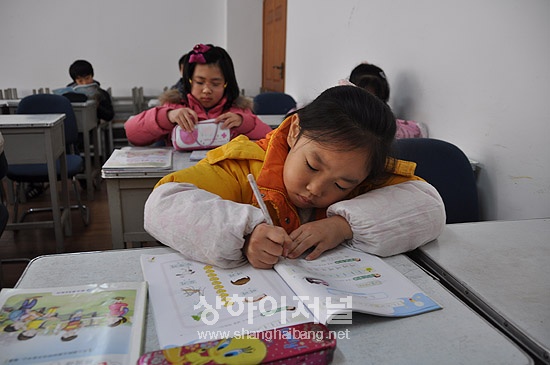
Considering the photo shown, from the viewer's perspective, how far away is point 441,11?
1.92 meters

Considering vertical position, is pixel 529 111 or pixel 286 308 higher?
pixel 529 111

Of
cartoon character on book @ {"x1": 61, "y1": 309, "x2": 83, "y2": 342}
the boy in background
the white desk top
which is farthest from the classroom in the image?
the boy in background

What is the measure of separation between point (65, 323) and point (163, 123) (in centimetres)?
145

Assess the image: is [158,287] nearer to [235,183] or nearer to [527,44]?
[235,183]

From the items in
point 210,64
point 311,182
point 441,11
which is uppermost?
point 441,11

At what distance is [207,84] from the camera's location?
2.05 meters

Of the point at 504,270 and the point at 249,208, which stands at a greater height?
the point at 249,208

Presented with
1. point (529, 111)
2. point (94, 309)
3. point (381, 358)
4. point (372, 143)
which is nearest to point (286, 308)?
point (381, 358)

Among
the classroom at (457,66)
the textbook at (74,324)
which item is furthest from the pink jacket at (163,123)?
the textbook at (74,324)

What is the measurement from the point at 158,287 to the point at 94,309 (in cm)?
11

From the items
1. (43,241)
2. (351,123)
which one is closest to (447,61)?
(351,123)

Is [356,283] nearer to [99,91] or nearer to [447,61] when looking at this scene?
[447,61]

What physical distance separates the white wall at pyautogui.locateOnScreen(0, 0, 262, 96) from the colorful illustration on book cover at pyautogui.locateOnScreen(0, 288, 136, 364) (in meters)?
5.41

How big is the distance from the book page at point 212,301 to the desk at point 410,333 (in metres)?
0.03
